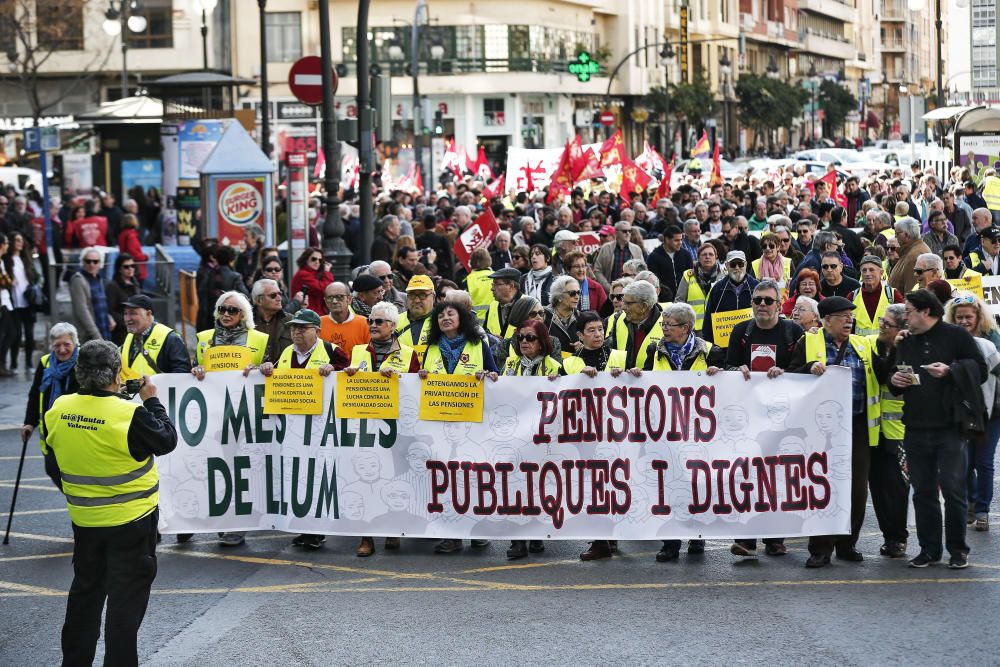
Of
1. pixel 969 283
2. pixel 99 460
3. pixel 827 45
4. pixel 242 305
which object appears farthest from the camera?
Answer: pixel 827 45

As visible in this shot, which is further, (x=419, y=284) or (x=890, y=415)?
(x=419, y=284)

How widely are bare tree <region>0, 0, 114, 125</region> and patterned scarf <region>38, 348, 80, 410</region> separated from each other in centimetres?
4553

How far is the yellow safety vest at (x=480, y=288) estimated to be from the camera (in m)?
16.2

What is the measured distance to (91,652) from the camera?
307 inches

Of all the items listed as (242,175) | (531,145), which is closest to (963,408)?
(242,175)

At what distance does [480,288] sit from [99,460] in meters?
8.80

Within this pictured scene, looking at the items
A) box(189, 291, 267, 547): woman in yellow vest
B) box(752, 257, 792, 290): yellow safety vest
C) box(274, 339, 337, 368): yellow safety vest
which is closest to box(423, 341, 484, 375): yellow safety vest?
box(274, 339, 337, 368): yellow safety vest

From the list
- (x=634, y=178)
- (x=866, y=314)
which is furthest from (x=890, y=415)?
(x=634, y=178)

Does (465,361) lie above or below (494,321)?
below

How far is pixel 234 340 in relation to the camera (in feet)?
38.4

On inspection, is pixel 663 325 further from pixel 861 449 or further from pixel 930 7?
pixel 930 7

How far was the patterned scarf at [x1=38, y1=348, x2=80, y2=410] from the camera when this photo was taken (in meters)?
11.3

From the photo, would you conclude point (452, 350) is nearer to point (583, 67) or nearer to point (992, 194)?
point (992, 194)

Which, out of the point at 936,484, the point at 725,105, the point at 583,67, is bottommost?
the point at 936,484
